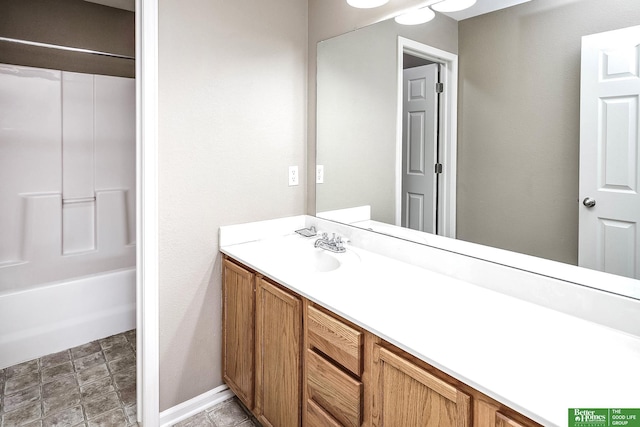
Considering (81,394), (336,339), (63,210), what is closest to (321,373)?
(336,339)

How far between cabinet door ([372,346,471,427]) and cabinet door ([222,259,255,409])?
0.77 metres

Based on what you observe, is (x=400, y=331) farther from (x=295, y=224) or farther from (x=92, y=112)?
(x=92, y=112)

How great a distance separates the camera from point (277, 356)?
1516 mm

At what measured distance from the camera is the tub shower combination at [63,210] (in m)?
2.40

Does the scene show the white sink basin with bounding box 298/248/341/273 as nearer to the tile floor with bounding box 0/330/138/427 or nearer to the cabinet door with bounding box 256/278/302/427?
the cabinet door with bounding box 256/278/302/427

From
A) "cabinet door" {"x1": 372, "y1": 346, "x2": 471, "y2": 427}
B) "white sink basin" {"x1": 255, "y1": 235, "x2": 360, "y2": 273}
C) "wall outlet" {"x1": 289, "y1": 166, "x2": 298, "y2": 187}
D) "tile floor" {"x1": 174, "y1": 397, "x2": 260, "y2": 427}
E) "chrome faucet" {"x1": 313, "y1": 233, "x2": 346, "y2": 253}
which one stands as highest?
"wall outlet" {"x1": 289, "y1": 166, "x2": 298, "y2": 187}

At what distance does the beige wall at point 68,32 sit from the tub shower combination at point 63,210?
0.32 feet

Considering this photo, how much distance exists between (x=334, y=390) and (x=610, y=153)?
1.12 metres

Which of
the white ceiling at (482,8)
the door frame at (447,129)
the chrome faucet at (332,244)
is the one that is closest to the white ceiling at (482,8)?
the white ceiling at (482,8)

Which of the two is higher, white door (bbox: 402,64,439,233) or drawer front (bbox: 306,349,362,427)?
white door (bbox: 402,64,439,233)

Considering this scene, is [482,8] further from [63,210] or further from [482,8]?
[63,210]

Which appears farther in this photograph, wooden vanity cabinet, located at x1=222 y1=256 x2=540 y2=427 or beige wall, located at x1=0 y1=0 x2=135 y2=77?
beige wall, located at x1=0 y1=0 x2=135 y2=77

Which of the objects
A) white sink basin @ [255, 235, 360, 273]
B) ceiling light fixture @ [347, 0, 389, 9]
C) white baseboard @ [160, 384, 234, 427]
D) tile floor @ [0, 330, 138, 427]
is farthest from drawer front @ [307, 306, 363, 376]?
ceiling light fixture @ [347, 0, 389, 9]

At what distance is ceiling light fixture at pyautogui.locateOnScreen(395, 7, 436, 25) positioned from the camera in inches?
61.6
